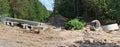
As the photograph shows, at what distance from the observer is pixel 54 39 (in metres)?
16.2

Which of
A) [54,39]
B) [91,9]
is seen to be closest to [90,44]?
[54,39]

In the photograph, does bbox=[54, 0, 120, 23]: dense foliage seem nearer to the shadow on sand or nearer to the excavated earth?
the excavated earth

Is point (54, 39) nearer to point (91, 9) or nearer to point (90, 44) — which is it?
point (90, 44)

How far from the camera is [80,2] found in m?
43.1

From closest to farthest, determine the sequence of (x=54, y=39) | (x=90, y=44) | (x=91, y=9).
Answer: (x=90, y=44) < (x=54, y=39) < (x=91, y=9)

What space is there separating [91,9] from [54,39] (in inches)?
912

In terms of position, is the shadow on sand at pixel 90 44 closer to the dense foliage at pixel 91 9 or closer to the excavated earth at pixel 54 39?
the excavated earth at pixel 54 39

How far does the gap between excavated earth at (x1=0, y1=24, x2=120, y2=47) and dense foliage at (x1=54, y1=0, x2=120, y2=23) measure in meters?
11.9

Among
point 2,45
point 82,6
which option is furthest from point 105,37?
point 82,6

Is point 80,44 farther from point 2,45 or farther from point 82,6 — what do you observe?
point 82,6

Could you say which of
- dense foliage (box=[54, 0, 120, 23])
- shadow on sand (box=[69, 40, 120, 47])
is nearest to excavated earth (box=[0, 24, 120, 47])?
shadow on sand (box=[69, 40, 120, 47])

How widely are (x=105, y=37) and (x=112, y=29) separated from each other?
442 cm

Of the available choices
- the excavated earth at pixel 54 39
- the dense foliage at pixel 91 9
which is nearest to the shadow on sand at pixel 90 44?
the excavated earth at pixel 54 39

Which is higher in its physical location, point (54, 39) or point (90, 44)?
point (54, 39)
